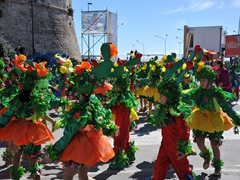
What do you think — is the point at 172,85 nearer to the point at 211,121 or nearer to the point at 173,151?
the point at 173,151

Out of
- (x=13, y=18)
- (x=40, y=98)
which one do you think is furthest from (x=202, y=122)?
(x=13, y=18)

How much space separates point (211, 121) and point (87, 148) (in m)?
2.23

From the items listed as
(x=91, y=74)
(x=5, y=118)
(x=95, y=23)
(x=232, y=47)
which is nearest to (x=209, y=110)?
(x=91, y=74)

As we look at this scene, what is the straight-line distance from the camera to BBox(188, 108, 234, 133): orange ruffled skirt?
4.64m

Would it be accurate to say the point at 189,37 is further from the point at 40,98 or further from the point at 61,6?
the point at 40,98

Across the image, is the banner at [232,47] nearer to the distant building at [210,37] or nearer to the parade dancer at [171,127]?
the distant building at [210,37]

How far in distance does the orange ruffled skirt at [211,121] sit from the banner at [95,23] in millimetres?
32700

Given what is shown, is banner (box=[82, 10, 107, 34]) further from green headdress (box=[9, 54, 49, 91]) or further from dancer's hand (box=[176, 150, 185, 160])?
dancer's hand (box=[176, 150, 185, 160])

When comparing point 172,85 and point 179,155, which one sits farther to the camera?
point 172,85

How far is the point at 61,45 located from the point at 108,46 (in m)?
28.3

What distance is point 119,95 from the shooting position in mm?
5305

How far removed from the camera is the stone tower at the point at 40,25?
26.8m

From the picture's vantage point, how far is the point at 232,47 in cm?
3991

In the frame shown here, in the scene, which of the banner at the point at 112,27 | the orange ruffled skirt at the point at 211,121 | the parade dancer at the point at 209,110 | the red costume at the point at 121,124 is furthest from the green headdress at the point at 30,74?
the banner at the point at 112,27
